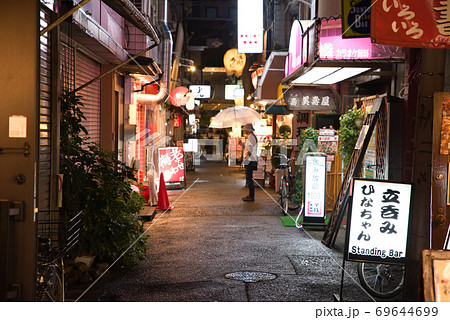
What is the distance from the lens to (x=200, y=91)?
38344mm

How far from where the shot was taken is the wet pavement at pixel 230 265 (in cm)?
712

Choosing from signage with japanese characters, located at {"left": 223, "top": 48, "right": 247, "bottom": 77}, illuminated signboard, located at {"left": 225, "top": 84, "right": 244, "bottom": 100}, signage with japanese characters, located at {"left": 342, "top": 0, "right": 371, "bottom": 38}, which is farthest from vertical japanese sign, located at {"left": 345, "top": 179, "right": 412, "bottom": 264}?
illuminated signboard, located at {"left": 225, "top": 84, "right": 244, "bottom": 100}

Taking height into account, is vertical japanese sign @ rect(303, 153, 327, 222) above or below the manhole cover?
above

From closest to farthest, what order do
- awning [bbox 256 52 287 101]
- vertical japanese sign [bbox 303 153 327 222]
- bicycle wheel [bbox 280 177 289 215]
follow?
vertical japanese sign [bbox 303 153 327 222] < bicycle wheel [bbox 280 177 289 215] < awning [bbox 256 52 287 101]

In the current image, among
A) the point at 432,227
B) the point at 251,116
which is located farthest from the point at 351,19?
the point at 251,116

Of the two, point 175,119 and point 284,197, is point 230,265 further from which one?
point 175,119

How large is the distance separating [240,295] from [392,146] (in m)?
4.52

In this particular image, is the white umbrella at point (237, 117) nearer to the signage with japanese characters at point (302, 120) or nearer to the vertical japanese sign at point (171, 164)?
the vertical japanese sign at point (171, 164)

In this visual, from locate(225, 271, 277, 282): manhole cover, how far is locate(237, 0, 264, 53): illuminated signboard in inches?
814

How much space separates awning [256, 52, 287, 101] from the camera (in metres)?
24.8

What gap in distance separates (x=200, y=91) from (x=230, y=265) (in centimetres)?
3044

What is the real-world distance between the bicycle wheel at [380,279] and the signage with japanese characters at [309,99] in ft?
26.8

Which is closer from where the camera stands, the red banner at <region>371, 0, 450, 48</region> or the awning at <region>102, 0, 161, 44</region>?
the red banner at <region>371, 0, 450, 48</region>

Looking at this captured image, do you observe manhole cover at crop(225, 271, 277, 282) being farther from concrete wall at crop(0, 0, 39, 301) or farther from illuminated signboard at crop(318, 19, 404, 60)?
illuminated signboard at crop(318, 19, 404, 60)
